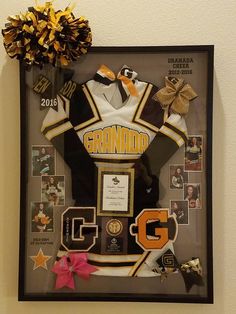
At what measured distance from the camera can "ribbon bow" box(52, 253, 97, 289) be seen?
3.05 feet

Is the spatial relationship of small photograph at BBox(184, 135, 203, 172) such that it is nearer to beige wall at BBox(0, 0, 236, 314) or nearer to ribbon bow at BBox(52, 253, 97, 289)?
beige wall at BBox(0, 0, 236, 314)

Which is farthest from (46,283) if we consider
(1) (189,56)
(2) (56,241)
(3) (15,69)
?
(1) (189,56)

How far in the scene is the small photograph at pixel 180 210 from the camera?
0.93 meters

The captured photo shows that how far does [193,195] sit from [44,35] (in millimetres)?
522

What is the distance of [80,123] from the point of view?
3.05 ft

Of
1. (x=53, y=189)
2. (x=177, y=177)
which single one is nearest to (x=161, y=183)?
(x=177, y=177)

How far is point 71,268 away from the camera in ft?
3.05

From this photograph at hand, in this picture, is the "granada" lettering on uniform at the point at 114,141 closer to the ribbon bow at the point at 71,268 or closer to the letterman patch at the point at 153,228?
the letterman patch at the point at 153,228

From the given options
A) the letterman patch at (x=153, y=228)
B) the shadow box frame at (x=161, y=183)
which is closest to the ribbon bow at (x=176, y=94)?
the shadow box frame at (x=161, y=183)

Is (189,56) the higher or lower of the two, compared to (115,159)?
higher

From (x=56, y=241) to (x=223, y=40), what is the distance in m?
0.65

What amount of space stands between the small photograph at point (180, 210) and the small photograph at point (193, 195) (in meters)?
0.01

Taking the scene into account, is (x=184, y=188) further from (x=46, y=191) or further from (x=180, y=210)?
(x=46, y=191)

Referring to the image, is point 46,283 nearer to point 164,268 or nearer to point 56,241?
point 56,241
